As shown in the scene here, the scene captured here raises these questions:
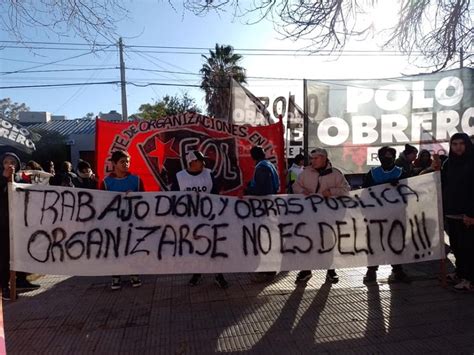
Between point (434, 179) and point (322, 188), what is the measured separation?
1.30 meters

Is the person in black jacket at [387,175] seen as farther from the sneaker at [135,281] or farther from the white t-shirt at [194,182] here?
the sneaker at [135,281]

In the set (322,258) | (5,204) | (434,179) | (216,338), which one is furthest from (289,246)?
(5,204)

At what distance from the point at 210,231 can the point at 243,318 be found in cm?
94

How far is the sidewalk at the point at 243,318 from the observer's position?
129 inches

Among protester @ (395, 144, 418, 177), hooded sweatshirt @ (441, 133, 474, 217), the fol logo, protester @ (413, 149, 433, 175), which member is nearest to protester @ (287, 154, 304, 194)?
protester @ (395, 144, 418, 177)

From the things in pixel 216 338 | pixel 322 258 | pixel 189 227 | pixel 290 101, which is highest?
pixel 290 101

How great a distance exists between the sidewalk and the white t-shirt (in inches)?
45.9

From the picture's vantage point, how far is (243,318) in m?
3.82

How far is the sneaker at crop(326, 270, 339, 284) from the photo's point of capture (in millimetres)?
4830

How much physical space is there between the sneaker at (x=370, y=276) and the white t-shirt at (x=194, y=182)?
2201mm

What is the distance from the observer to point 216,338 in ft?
11.2

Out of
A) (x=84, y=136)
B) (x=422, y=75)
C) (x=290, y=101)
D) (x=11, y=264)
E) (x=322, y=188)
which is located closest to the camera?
(x=11, y=264)

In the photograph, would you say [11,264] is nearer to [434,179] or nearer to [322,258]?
[322,258]

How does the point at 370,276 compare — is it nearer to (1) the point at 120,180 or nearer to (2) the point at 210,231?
(2) the point at 210,231
